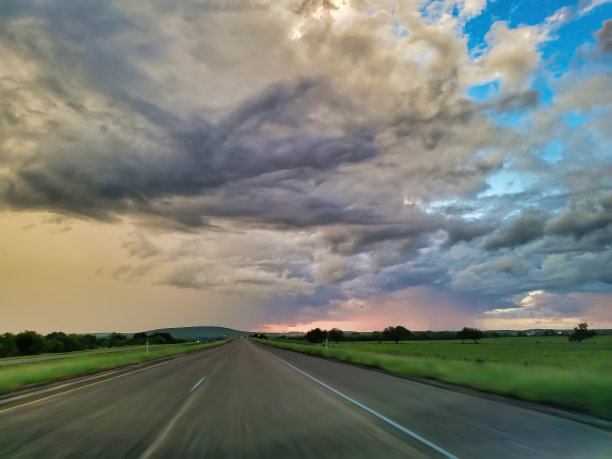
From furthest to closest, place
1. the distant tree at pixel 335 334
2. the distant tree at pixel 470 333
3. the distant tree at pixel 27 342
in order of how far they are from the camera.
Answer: the distant tree at pixel 335 334 → the distant tree at pixel 470 333 → the distant tree at pixel 27 342

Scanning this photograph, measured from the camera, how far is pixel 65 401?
40.9ft

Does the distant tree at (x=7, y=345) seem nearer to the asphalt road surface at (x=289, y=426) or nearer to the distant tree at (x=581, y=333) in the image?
the asphalt road surface at (x=289, y=426)

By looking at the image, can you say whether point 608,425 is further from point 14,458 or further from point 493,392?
point 14,458

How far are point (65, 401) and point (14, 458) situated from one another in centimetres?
695

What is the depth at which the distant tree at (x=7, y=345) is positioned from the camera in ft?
272

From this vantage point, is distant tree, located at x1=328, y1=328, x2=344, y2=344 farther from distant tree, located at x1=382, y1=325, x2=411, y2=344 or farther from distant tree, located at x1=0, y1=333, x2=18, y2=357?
distant tree, located at x1=0, y1=333, x2=18, y2=357

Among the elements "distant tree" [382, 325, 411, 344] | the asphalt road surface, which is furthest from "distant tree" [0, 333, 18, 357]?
"distant tree" [382, 325, 411, 344]

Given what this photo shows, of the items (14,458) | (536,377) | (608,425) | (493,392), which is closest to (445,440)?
(608,425)

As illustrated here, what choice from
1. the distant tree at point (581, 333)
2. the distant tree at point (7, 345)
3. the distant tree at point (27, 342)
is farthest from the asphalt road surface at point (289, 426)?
the distant tree at point (581, 333)

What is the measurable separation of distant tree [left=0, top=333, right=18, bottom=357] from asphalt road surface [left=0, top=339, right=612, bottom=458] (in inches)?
3361

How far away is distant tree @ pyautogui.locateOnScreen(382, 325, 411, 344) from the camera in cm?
17206

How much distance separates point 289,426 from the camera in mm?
8555

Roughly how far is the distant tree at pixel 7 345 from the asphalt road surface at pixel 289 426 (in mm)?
85374

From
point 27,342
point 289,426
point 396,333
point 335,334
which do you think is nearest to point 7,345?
point 27,342
